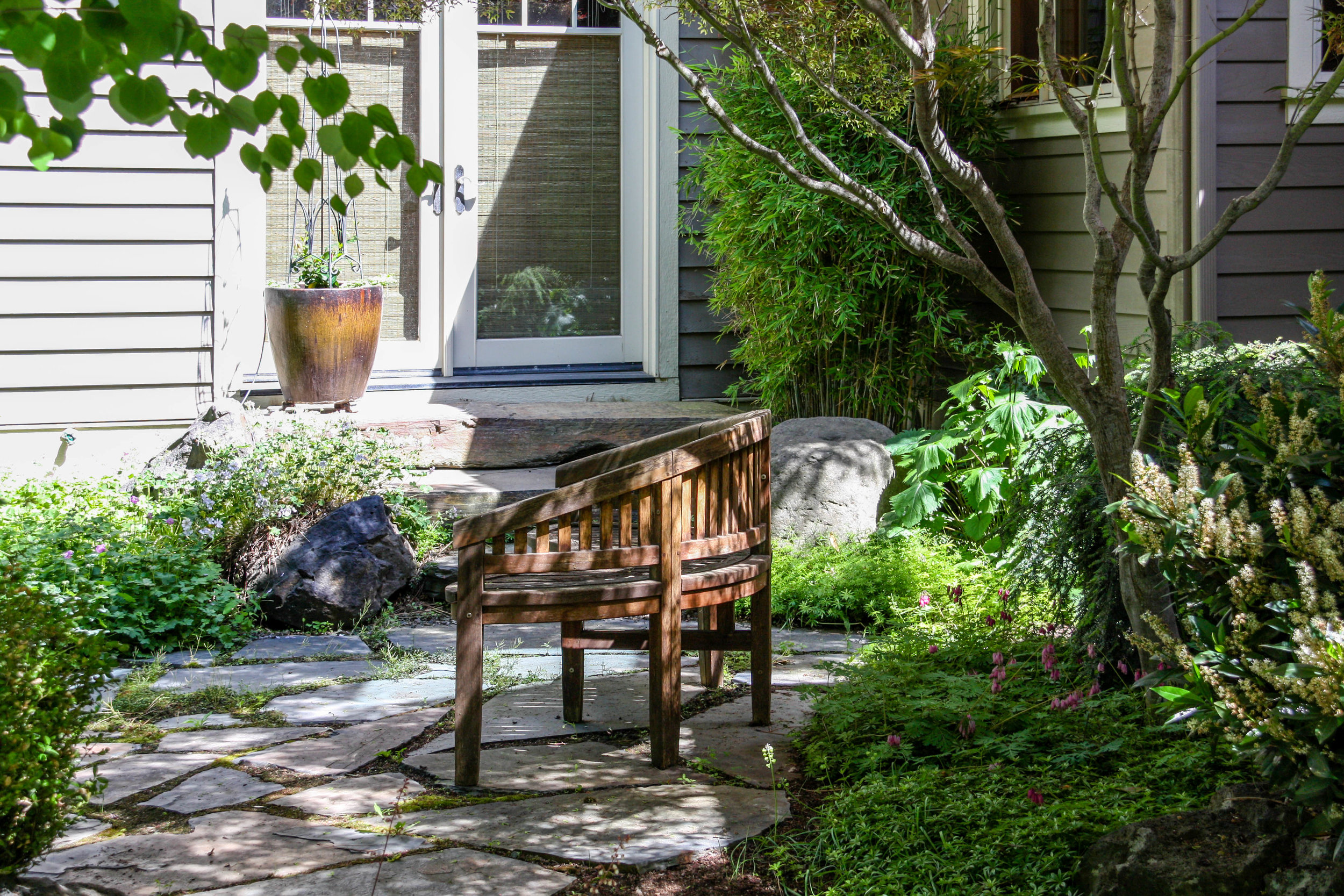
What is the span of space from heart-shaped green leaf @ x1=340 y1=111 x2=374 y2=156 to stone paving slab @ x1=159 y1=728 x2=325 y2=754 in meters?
2.22

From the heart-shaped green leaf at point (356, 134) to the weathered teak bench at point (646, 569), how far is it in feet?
4.38

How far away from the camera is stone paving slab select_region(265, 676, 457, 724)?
3.63m

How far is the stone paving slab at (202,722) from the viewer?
3.52 m

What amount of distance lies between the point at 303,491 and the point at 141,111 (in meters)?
3.95

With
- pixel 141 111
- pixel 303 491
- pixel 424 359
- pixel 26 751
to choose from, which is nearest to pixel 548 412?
pixel 424 359

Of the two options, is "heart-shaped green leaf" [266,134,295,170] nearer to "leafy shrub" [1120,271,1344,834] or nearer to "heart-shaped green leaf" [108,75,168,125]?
"heart-shaped green leaf" [108,75,168,125]

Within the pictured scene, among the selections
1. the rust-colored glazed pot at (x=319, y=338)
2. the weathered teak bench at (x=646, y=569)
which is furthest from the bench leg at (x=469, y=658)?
the rust-colored glazed pot at (x=319, y=338)

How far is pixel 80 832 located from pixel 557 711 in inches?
51.8

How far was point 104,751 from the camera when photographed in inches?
124

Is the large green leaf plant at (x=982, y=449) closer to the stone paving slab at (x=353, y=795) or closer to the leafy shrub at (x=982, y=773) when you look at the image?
the leafy shrub at (x=982, y=773)

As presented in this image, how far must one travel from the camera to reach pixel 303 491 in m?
5.30

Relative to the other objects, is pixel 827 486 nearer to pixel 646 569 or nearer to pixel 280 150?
pixel 646 569

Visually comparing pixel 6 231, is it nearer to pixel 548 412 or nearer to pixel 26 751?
pixel 548 412

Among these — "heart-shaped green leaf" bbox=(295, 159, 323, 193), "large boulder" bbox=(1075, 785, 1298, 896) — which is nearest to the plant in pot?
"heart-shaped green leaf" bbox=(295, 159, 323, 193)
